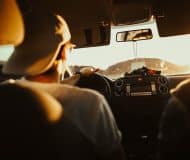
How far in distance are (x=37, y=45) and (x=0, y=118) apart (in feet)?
1.88

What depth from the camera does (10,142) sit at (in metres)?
3.39

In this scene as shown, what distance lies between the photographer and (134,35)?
332 inches

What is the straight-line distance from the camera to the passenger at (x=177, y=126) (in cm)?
354

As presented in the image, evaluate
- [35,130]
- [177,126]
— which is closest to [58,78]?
[35,130]

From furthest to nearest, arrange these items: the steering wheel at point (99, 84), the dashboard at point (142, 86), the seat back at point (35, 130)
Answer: the dashboard at point (142, 86) → the steering wheel at point (99, 84) → the seat back at point (35, 130)

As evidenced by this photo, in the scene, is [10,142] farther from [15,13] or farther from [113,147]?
[15,13]

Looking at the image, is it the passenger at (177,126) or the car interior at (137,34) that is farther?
the car interior at (137,34)

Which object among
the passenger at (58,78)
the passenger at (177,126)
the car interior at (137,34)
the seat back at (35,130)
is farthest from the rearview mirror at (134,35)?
the seat back at (35,130)

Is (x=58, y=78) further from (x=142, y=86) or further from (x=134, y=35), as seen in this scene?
(x=134, y=35)

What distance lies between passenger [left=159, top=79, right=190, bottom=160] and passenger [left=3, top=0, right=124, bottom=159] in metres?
0.34

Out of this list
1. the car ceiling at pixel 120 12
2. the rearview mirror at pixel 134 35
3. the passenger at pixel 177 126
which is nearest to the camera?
the passenger at pixel 177 126

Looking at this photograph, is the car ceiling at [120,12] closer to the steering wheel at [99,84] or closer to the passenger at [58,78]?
the steering wheel at [99,84]

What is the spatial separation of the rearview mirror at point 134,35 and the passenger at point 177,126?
453 centimetres

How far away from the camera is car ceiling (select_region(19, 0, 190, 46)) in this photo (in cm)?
721
